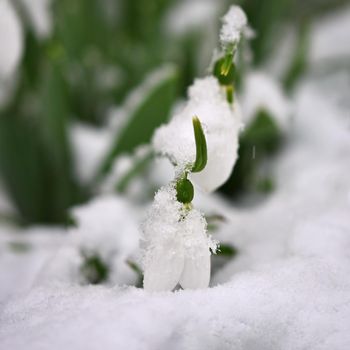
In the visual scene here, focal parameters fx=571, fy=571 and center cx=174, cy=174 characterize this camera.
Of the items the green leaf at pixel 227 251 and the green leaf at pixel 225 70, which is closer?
the green leaf at pixel 225 70

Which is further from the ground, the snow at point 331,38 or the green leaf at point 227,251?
the snow at point 331,38

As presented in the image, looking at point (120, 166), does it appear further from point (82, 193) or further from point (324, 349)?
point (324, 349)

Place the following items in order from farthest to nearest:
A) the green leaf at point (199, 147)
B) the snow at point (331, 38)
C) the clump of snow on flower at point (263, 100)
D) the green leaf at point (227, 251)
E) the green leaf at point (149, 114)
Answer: the snow at point (331, 38) < the clump of snow on flower at point (263, 100) < the green leaf at point (149, 114) < the green leaf at point (227, 251) < the green leaf at point (199, 147)

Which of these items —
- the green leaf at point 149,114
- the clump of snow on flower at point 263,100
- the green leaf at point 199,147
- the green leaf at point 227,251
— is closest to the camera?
the green leaf at point 199,147

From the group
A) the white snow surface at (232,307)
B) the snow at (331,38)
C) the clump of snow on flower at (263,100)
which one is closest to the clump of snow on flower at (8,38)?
the white snow surface at (232,307)

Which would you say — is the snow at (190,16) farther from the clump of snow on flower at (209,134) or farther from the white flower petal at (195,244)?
the white flower petal at (195,244)

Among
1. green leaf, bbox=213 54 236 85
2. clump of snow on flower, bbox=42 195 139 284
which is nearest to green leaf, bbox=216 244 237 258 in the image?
clump of snow on flower, bbox=42 195 139 284

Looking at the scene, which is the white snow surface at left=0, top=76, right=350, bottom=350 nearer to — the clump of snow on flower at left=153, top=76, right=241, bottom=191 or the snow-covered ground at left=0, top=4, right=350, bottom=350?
the snow-covered ground at left=0, top=4, right=350, bottom=350
